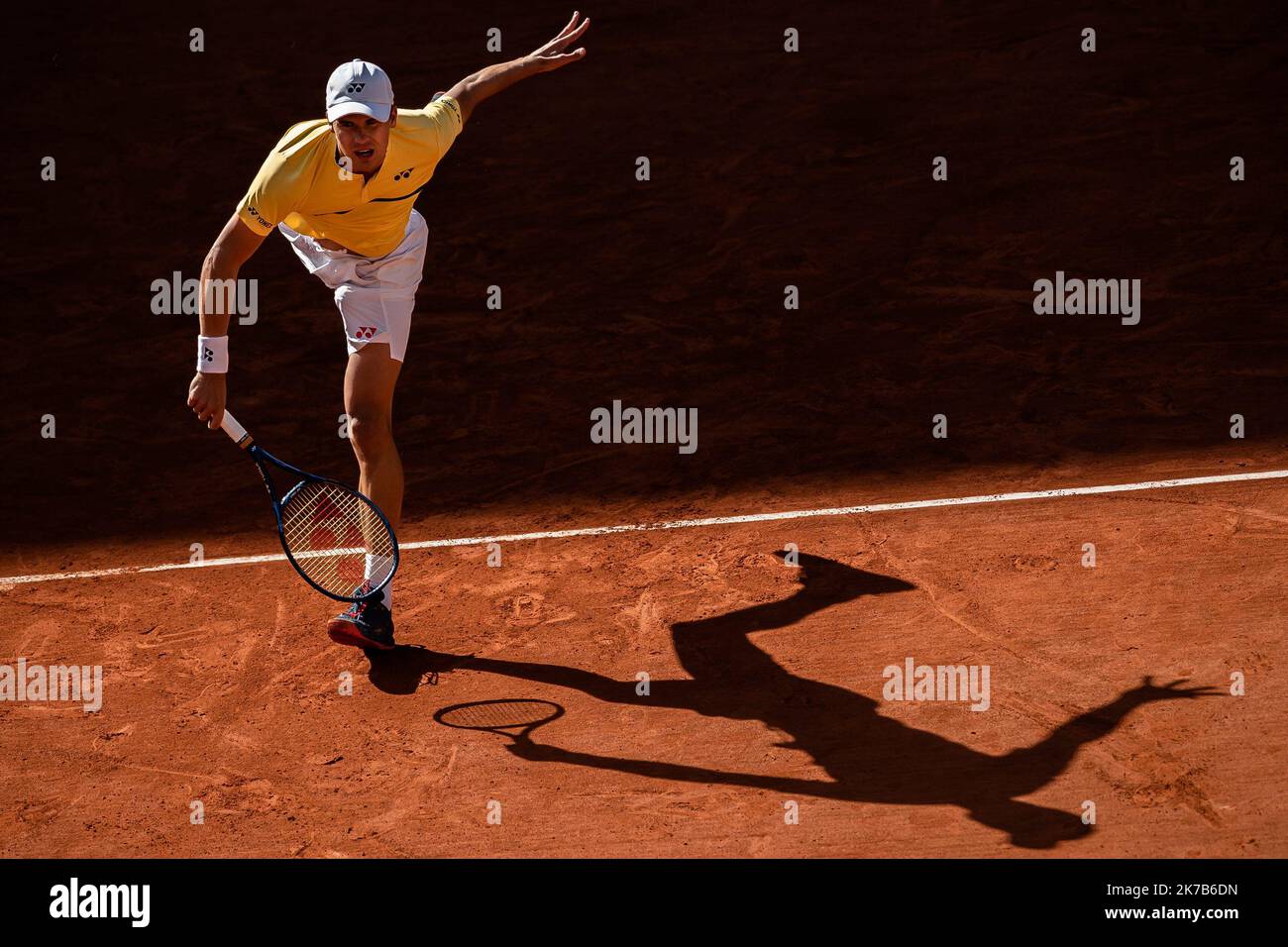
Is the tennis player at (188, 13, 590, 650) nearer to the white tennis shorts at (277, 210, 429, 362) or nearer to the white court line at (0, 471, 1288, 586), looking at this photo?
the white tennis shorts at (277, 210, 429, 362)

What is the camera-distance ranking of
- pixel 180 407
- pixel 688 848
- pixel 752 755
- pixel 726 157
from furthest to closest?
pixel 726 157, pixel 180 407, pixel 752 755, pixel 688 848

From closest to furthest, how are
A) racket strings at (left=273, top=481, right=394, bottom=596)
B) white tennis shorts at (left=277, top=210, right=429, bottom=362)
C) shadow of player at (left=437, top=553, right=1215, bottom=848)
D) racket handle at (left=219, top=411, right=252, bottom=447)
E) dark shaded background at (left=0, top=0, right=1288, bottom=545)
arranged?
shadow of player at (left=437, top=553, right=1215, bottom=848) < racket handle at (left=219, top=411, right=252, bottom=447) < racket strings at (left=273, top=481, right=394, bottom=596) < white tennis shorts at (left=277, top=210, right=429, bottom=362) < dark shaded background at (left=0, top=0, right=1288, bottom=545)

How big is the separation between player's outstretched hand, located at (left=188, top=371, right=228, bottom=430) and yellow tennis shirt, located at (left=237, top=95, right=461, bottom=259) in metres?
0.62

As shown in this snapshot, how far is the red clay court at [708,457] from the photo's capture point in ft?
18.8

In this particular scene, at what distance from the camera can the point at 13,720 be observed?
6422mm

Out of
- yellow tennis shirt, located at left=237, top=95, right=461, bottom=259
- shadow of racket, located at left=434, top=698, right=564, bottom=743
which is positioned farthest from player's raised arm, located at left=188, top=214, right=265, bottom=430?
shadow of racket, located at left=434, top=698, right=564, bottom=743

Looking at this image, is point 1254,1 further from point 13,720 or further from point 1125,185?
point 13,720

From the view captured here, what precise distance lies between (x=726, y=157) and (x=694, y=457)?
3.41 metres

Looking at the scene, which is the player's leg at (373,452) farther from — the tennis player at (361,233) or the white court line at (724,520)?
the white court line at (724,520)

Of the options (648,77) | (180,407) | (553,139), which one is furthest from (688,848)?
(648,77)

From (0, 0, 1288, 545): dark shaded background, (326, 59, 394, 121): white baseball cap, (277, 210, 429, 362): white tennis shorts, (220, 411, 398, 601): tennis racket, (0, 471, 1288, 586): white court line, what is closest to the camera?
(326, 59, 394, 121): white baseball cap

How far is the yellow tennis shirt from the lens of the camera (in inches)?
236

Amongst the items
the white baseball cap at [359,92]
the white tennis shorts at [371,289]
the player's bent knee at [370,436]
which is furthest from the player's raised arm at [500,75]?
the player's bent knee at [370,436]

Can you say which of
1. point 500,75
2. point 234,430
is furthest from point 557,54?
point 234,430
